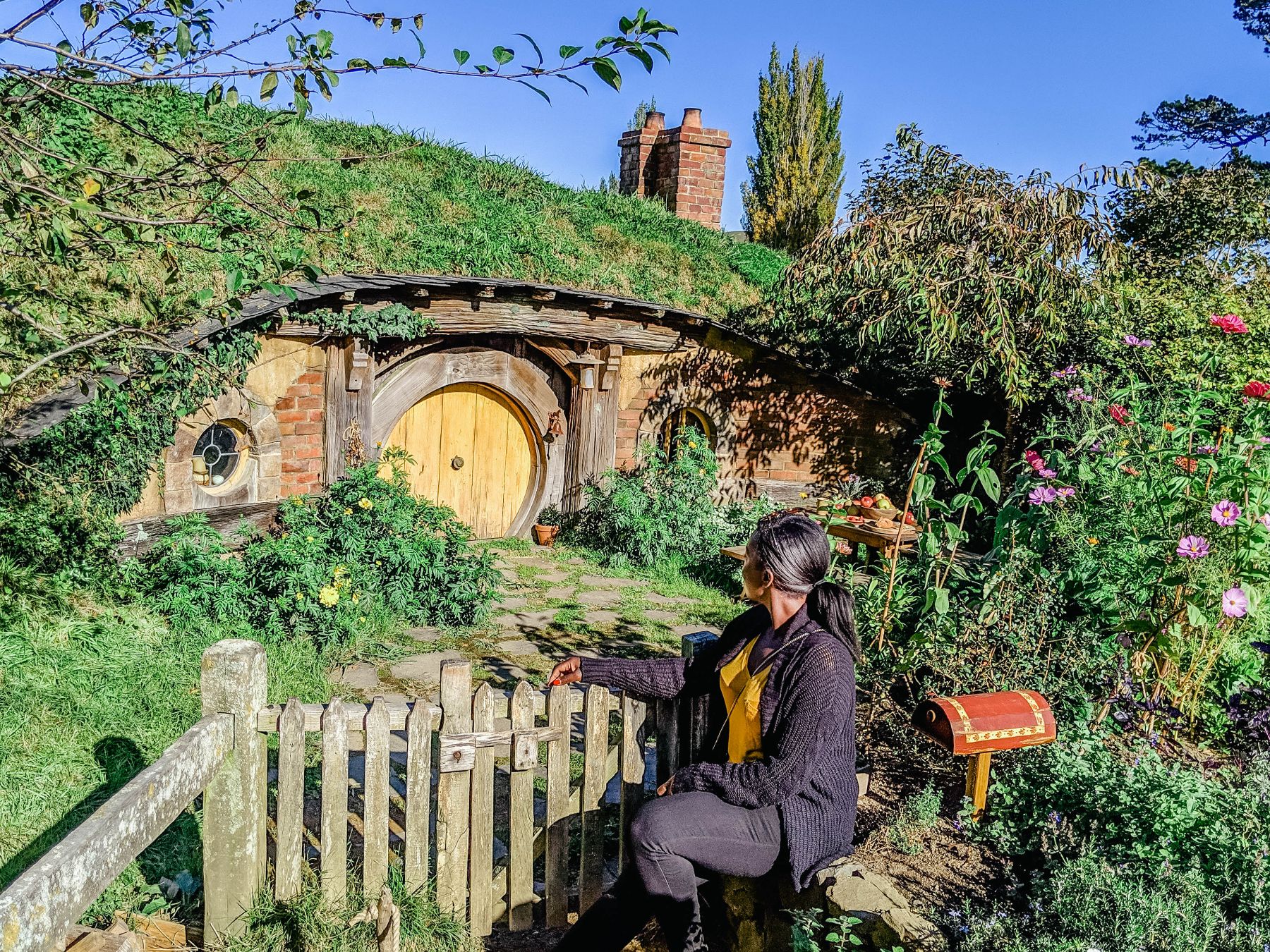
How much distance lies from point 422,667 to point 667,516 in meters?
3.89

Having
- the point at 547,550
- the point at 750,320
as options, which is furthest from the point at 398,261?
the point at 750,320

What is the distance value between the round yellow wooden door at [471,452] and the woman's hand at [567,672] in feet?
19.9

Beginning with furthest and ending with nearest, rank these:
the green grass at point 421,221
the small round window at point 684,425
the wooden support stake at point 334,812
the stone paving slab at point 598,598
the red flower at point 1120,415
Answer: the small round window at point 684,425 → the stone paving slab at point 598,598 → the green grass at point 421,221 → the red flower at point 1120,415 → the wooden support stake at point 334,812

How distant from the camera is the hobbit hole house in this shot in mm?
7691

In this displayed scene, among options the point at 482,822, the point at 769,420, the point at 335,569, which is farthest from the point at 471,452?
the point at 482,822

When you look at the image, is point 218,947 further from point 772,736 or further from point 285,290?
point 285,290

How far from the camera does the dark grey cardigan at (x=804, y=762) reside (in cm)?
281

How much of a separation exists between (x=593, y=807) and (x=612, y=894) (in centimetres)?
48

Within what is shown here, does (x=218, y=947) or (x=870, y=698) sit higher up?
(x=870, y=698)

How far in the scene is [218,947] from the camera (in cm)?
296

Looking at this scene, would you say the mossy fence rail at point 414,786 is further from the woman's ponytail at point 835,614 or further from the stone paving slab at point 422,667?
the stone paving slab at point 422,667

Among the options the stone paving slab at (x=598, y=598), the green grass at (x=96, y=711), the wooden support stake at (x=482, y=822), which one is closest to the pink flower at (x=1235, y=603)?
the wooden support stake at (x=482, y=822)

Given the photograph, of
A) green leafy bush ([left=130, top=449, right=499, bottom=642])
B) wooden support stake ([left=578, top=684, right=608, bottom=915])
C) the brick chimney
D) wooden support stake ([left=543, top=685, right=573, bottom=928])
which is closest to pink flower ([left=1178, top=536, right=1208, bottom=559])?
wooden support stake ([left=578, top=684, right=608, bottom=915])

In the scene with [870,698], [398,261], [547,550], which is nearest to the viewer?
[870,698]
